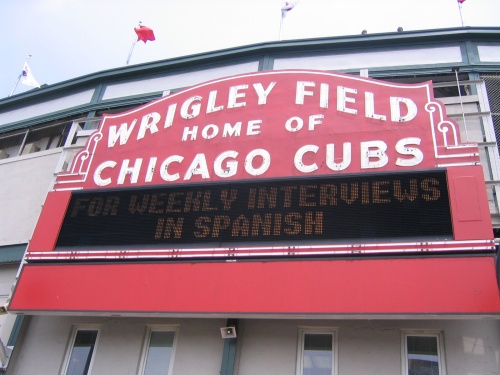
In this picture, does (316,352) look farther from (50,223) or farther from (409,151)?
(50,223)

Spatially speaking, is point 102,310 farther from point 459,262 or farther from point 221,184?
point 459,262

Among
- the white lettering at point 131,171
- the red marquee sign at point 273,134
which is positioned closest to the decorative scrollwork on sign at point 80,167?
the red marquee sign at point 273,134

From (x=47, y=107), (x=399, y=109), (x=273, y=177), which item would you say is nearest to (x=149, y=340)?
(x=273, y=177)

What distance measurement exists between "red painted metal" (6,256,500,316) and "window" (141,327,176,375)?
38.3 inches

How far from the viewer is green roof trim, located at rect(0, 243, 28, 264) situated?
11141 millimetres

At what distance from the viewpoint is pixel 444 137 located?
27.1ft

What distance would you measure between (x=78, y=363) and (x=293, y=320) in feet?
12.0

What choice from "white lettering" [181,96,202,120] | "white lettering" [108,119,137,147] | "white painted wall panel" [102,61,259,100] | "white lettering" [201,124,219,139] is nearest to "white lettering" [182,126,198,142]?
"white lettering" [201,124,219,139]

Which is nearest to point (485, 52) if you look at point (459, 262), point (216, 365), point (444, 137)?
point (444, 137)

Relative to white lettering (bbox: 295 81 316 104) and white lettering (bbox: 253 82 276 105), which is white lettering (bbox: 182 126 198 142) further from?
white lettering (bbox: 295 81 316 104)

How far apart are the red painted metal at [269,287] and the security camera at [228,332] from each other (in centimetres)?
57

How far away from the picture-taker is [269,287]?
7.60 m

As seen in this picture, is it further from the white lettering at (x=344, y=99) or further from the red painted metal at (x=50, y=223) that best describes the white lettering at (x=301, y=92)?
the red painted metal at (x=50, y=223)

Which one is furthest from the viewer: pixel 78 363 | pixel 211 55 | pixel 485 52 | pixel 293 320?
pixel 211 55
